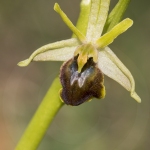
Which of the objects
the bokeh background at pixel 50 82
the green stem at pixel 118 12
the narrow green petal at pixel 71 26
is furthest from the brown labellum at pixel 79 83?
the bokeh background at pixel 50 82

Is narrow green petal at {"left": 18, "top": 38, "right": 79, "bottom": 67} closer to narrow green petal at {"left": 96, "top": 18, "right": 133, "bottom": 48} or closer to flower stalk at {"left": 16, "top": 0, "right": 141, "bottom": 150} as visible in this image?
flower stalk at {"left": 16, "top": 0, "right": 141, "bottom": 150}

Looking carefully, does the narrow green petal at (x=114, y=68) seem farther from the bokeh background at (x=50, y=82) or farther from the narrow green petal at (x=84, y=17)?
the bokeh background at (x=50, y=82)

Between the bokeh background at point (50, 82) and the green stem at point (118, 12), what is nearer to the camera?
the green stem at point (118, 12)

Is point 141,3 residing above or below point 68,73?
above

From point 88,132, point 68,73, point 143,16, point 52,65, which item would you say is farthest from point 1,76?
point 68,73

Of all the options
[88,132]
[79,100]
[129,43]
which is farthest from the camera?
[129,43]

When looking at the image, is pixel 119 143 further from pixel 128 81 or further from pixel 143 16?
pixel 128 81

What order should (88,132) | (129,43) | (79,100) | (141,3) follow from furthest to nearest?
(141,3) < (129,43) < (88,132) < (79,100)
